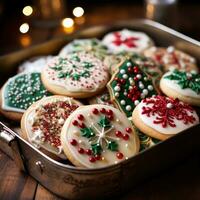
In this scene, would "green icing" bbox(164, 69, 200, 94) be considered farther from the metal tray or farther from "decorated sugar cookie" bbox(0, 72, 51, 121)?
"decorated sugar cookie" bbox(0, 72, 51, 121)

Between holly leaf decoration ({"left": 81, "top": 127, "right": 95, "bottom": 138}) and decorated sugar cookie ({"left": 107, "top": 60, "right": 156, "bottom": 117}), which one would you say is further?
decorated sugar cookie ({"left": 107, "top": 60, "right": 156, "bottom": 117})

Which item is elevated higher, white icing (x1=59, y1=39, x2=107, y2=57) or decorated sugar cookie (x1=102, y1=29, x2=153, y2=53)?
white icing (x1=59, y1=39, x2=107, y2=57)

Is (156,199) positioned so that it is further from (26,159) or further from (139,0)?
(139,0)

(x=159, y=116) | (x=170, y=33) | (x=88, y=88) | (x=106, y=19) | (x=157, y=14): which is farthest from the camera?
(x=106, y=19)

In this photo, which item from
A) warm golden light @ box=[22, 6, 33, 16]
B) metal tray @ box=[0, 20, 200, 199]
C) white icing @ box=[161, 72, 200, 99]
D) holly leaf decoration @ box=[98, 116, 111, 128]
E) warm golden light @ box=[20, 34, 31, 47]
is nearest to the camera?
metal tray @ box=[0, 20, 200, 199]

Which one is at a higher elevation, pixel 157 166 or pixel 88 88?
pixel 88 88

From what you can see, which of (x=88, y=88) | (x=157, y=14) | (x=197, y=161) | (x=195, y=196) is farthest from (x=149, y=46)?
(x=195, y=196)

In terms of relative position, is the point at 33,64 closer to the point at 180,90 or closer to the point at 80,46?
the point at 80,46

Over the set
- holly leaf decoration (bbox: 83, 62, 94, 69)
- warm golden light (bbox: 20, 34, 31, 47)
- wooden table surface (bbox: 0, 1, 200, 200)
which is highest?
holly leaf decoration (bbox: 83, 62, 94, 69)

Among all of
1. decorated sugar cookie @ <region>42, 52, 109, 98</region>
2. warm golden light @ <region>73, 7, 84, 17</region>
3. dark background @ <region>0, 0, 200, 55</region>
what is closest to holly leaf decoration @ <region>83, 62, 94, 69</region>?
decorated sugar cookie @ <region>42, 52, 109, 98</region>
